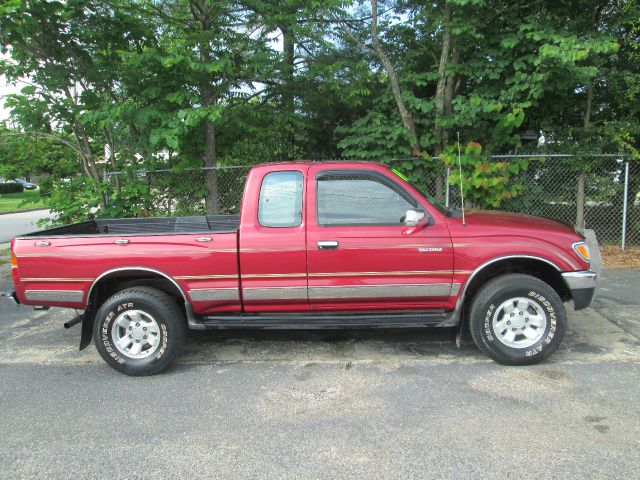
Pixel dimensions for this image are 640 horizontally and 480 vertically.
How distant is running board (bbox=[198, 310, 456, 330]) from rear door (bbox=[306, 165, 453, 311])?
0.09m

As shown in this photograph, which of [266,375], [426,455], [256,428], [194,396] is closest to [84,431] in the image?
[194,396]

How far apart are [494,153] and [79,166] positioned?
27.0 ft

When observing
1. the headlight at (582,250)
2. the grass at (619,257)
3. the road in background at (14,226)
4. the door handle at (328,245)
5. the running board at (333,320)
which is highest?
the door handle at (328,245)

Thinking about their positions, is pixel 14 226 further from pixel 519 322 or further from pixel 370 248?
pixel 519 322

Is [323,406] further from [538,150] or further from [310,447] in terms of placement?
[538,150]

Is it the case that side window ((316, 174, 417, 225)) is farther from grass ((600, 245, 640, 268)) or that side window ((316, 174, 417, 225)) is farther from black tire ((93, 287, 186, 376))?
grass ((600, 245, 640, 268))

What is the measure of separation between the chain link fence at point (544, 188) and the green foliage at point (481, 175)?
1.10 feet

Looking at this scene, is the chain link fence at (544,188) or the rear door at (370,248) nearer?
the rear door at (370,248)

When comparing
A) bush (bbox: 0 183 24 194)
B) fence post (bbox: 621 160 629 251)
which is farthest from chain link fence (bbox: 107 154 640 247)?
bush (bbox: 0 183 24 194)

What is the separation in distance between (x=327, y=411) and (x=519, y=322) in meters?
1.92

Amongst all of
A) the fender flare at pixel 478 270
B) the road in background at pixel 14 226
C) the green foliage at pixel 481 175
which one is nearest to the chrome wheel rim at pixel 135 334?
the fender flare at pixel 478 270

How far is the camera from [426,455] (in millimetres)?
2902

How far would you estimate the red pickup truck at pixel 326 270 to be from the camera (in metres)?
4.12

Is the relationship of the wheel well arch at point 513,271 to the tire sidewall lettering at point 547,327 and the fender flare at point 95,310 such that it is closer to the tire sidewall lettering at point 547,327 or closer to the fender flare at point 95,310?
the tire sidewall lettering at point 547,327
